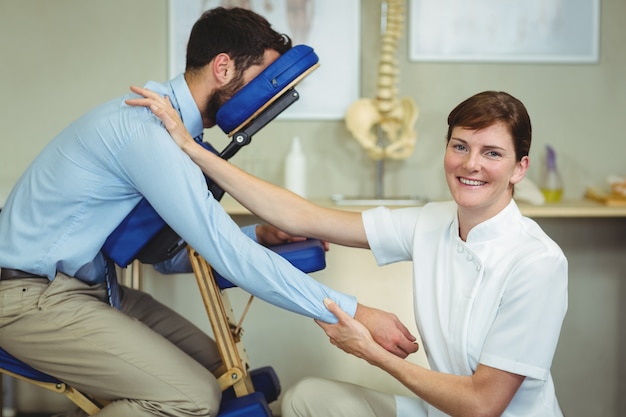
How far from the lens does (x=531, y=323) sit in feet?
5.33

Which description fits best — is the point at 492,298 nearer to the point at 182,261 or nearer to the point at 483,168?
the point at 483,168

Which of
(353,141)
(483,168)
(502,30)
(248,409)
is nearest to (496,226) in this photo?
(483,168)

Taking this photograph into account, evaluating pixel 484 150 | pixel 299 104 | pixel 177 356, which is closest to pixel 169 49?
pixel 299 104

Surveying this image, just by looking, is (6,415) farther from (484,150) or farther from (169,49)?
(484,150)

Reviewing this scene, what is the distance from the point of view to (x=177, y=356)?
6.36 feet

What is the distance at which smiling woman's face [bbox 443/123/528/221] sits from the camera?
1.69 meters

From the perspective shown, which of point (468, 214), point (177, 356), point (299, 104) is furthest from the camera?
point (299, 104)

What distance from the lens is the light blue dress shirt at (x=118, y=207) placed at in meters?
1.80

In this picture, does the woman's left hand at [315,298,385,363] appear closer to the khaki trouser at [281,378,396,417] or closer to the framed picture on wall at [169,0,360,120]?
the khaki trouser at [281,378,396,417]

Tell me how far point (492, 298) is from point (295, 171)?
1.34 metres

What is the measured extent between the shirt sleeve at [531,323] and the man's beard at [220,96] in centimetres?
83

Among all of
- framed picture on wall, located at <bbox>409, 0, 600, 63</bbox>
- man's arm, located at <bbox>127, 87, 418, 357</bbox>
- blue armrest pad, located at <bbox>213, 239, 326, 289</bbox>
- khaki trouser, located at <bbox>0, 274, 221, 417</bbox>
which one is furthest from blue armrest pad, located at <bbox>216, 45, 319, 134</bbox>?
framed picture on wall, located at <bbox>409, 0, 600, 63</bbox>

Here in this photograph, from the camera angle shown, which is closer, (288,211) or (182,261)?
(288,211)

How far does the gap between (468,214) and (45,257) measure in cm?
98
